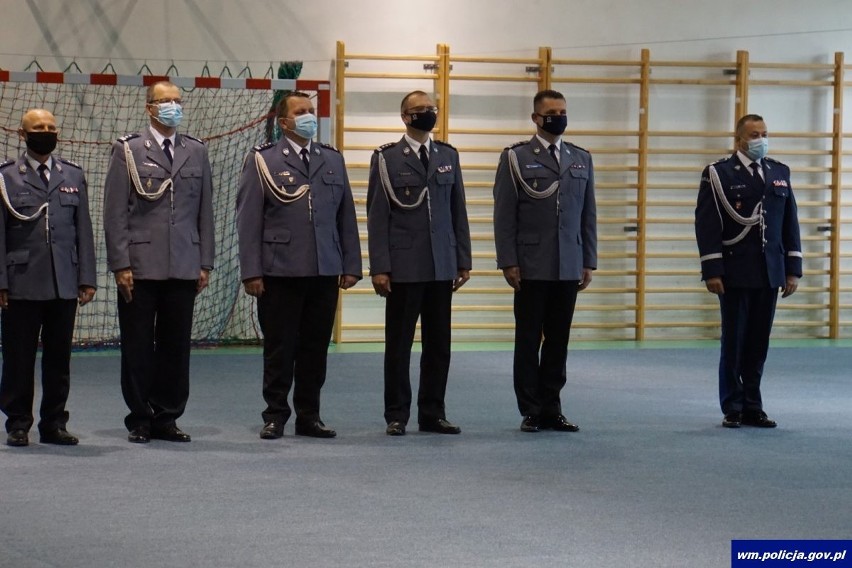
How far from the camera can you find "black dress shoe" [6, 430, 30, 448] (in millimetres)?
5121

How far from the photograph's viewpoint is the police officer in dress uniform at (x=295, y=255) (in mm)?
5414

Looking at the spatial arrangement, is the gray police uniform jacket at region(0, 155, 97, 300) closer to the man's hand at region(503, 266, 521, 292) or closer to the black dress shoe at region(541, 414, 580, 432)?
the man's hand at region(503, 266, 521, 292)

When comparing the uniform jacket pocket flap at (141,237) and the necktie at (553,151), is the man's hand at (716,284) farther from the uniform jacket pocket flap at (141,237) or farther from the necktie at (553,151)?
the uniform jacket pocket flap at (141,237)

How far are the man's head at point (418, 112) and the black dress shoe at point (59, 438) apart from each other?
205 centimetres

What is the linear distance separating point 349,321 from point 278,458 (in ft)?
15.9

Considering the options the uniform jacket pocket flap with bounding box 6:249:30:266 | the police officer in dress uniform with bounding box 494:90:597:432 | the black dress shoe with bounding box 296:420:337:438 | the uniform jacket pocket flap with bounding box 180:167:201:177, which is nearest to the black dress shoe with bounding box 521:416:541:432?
the police officer in dress uniform with bounding box 494:90:597:432

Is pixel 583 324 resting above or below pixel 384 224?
below

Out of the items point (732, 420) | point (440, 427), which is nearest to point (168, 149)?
point (440, 427)

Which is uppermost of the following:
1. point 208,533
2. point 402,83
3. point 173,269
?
point 402,83

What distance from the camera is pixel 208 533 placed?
369 cm

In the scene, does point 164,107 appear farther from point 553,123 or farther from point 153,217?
point 553,123

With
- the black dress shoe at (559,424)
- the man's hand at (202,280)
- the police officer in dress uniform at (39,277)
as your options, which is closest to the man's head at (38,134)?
the police officer in dress uniform at (39,277)

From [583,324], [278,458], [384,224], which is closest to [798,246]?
[384,224]

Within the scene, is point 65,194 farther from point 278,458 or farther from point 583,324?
point 583,324
